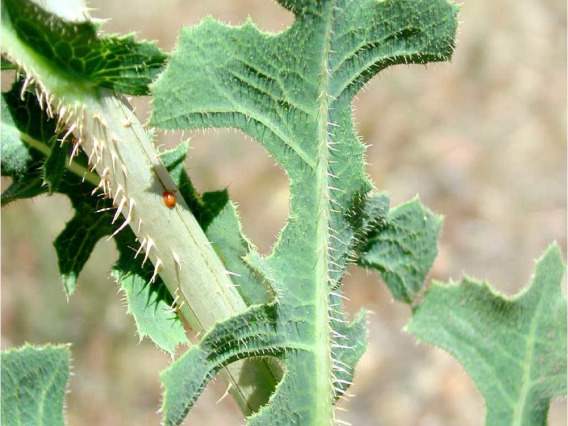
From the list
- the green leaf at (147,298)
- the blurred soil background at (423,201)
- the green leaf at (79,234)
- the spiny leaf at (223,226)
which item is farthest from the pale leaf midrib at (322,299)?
the blurred soil background at (423,201)

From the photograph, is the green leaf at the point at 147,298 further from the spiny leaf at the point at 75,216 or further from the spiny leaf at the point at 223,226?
the spiny leaf at the point at 223,226

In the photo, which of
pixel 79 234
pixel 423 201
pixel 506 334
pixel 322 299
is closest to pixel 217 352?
pixel 322 299

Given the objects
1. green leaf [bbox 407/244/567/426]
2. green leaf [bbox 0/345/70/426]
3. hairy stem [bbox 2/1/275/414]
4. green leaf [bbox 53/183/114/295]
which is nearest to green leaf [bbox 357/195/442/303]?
green leaf [bbox 407/244/567/426]

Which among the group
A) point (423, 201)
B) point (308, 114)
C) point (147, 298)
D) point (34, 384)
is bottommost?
point (34, 384)

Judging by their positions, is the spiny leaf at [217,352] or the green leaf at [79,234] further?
the green leaf at [79,234]

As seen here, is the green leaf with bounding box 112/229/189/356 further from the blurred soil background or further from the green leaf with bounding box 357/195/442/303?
the blurred soil background

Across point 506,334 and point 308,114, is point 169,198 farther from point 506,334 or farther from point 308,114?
point 506,334

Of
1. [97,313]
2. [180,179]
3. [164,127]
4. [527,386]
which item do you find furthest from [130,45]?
[97,313]
